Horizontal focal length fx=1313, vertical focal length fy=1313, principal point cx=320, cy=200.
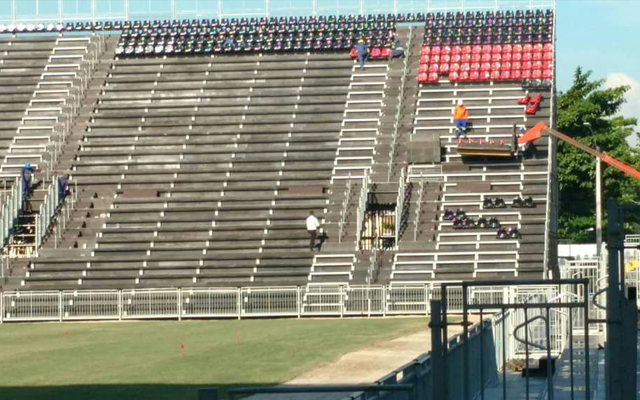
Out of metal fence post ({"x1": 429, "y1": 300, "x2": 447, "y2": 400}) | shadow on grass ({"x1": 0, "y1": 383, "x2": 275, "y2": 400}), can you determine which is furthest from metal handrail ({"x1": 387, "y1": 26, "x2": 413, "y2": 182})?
metal fence post ({"x1": 429, "y1": 300, "x2": 447, "y2": 400})

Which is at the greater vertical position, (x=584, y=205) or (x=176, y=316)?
(x=584, y=205)

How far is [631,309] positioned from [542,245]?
31.8m

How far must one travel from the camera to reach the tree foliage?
7800cm

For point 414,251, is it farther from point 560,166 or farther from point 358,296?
point 560,166

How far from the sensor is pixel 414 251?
42000 mm

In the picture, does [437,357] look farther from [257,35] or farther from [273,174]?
[257,35]

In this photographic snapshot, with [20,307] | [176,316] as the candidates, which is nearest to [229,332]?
[176,316]

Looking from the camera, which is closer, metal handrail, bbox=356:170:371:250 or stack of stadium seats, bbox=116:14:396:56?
metal handrail, bbox=356:170:371:250

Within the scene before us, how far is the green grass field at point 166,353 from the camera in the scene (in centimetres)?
1920

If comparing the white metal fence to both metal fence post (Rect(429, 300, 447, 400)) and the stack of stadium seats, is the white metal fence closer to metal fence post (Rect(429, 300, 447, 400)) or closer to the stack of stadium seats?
the stack of stadium seats

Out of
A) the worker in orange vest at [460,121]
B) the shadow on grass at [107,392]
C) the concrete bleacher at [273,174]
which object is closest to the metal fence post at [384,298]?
the concrete bleacher at [273,174]

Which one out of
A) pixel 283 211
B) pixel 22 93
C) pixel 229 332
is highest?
pixel 22 93

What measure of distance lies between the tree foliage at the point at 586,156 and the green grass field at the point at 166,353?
44.2 m

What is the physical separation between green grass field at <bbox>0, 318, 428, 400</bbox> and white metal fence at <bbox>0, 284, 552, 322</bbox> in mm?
1251
